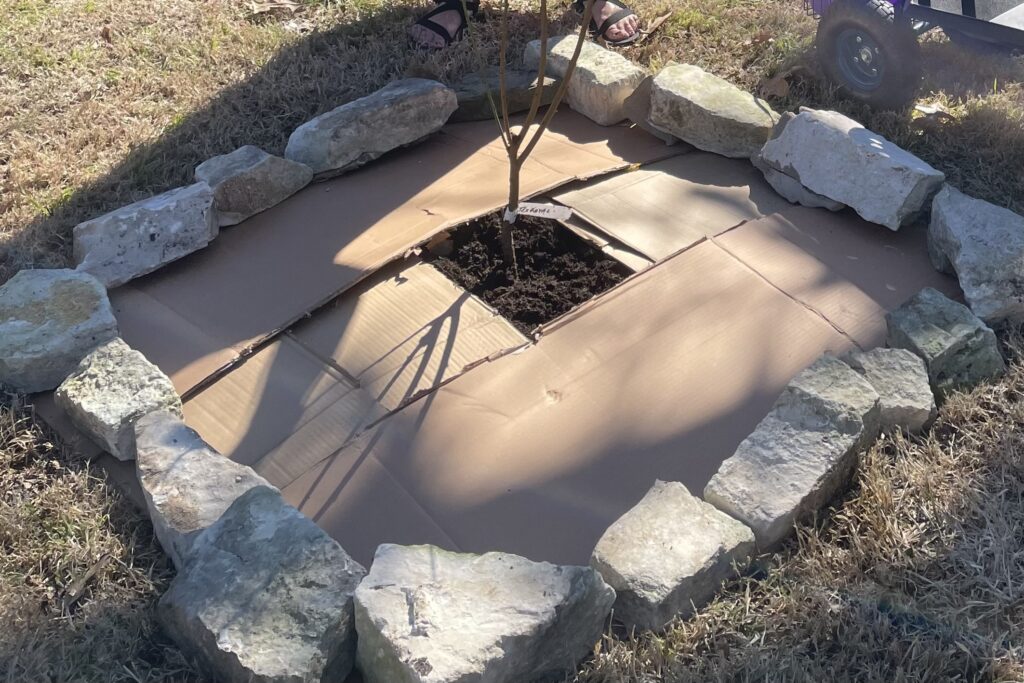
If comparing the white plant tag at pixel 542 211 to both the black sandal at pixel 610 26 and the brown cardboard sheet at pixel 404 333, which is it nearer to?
the brown cardboard sheet at pixel 404 333

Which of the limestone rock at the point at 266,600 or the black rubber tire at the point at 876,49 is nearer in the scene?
the limestone rock at the point at 266,600

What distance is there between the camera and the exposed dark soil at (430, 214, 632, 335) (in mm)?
2816

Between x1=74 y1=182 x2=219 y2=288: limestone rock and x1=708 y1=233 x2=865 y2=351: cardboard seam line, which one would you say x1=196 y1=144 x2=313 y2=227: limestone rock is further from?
x1=708 y1=233 x2=865 y2=351: cardboard seam line

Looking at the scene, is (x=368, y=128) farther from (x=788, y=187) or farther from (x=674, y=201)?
(x=788, y=187)

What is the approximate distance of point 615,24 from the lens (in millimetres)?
4207

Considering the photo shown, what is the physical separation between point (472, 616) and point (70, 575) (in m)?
1.03

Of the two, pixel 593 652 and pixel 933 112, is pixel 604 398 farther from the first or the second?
pixel 933 112

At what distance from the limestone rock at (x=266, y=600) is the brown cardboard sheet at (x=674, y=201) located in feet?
4.86

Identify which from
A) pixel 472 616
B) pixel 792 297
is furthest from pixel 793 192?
pixel 472 616

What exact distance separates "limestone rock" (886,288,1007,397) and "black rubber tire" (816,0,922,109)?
140 cm

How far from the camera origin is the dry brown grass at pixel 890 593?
6.27ft

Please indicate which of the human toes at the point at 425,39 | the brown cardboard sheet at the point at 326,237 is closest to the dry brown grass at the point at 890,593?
the brown cardboard sheet at the point at 326,237

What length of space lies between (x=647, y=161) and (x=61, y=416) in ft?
7.12

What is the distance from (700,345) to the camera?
2660mm
